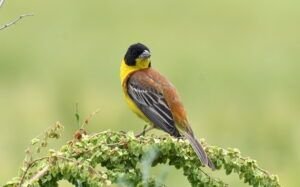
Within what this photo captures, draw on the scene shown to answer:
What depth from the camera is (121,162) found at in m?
4.56

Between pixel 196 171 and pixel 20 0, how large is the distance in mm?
17960

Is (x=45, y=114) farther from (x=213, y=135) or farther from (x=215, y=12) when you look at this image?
(x=215, y=12)

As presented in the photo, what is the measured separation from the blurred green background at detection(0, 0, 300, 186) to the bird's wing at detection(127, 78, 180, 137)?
105cm

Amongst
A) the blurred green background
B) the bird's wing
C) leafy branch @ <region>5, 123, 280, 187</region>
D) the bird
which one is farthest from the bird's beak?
leafy branch @ <region>5, 123, 280, 187</region>

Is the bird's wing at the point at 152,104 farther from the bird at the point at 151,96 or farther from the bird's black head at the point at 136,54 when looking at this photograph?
the bird's black head at the point at 136,54

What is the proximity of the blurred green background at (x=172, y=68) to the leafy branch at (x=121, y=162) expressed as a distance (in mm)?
4468

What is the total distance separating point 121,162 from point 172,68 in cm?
1066

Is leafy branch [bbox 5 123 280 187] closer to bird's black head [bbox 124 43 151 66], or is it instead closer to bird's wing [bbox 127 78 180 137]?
bird's wing [bbox 127 78 180 137]

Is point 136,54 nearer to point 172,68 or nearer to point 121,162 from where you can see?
point 121,162

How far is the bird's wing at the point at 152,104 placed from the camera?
25.2ft

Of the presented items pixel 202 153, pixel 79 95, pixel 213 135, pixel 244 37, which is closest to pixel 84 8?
pixel 244 37

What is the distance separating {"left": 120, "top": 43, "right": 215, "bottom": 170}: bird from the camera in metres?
7.66

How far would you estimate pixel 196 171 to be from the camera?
15.1ft

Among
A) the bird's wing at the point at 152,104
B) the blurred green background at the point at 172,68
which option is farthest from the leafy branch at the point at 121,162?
the blurred green background at the point at 172,68
